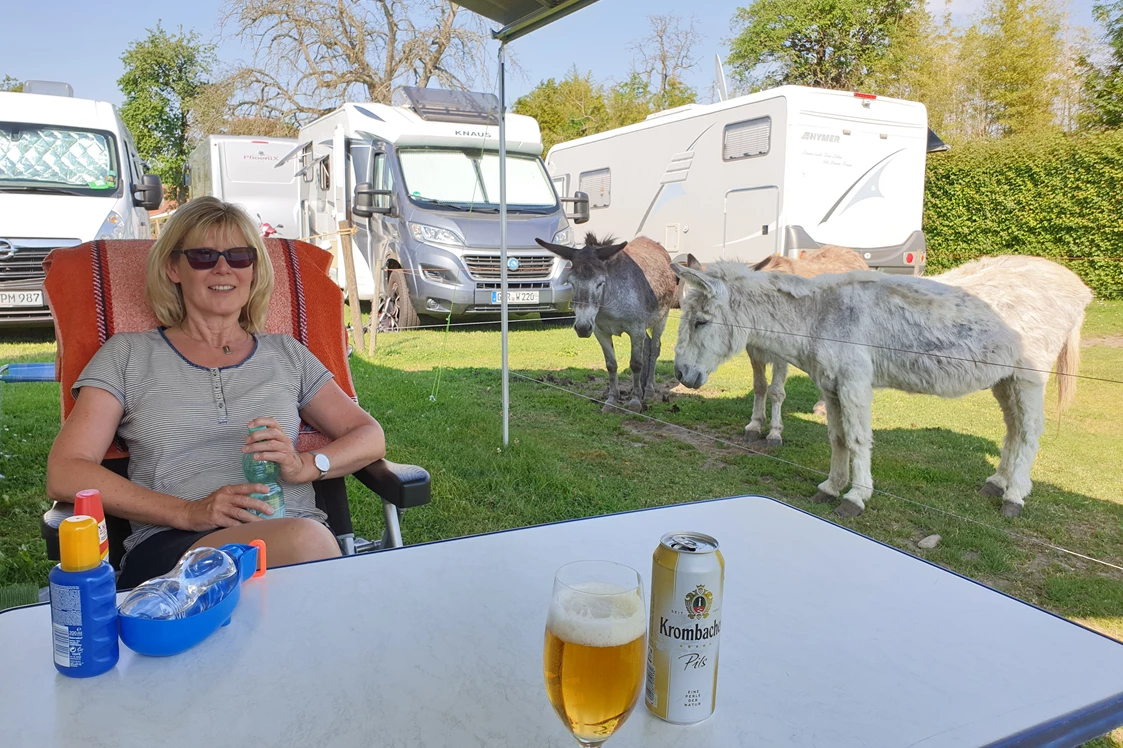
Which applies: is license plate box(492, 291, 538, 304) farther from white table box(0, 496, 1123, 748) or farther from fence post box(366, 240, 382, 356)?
white table box(0, 496, 1123, 748)

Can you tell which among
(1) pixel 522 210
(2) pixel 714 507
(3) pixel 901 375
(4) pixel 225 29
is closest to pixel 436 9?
(4) pixel 225 29

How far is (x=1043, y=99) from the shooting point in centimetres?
404

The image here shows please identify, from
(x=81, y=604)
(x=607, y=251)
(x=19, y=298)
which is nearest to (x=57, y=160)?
(x=19, y=298)

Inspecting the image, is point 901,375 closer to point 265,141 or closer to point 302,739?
point 302,739

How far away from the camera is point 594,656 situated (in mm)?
701

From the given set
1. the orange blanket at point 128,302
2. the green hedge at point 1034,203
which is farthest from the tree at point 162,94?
the orange blanket at point 128,302

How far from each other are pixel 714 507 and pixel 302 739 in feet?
3.34

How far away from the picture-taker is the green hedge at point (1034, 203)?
11.8 ft

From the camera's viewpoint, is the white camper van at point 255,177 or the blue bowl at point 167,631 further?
the white camper van at point 255,177

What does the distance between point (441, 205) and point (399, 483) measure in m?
A: 7.05

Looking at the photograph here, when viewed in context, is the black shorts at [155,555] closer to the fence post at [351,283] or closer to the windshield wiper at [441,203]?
the fence post at [351,283]

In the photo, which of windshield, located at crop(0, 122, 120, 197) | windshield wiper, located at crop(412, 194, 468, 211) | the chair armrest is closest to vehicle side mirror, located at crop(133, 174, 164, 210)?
windshield, located at crop(0, 122, 120, 197)

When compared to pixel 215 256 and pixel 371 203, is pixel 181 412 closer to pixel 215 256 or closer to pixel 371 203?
pixel 215 256

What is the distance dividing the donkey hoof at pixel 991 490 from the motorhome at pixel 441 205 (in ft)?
13.9
